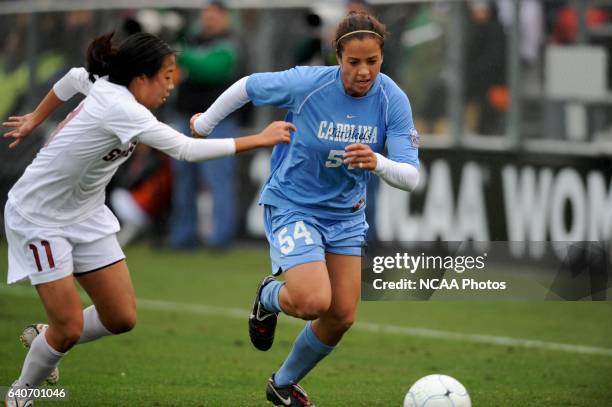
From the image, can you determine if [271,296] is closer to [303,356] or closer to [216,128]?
[303,356]

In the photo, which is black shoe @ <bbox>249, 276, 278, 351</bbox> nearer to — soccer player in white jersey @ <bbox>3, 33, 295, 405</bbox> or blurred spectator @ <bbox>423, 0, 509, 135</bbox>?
soccer player in white jersey @ <bbox>3, 33, 295, 405</bbox>

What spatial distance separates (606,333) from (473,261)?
5.38 ft

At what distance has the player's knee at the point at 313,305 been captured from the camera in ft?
20.9

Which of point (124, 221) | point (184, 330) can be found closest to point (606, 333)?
point (184, 330)

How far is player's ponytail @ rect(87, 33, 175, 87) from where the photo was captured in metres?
6.27

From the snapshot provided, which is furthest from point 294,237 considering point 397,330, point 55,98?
point 397,330

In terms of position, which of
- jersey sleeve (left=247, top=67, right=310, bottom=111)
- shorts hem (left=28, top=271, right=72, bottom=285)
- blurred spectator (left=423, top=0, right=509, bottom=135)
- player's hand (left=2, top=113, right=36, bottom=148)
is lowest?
shorts hem (left=28, top=271, right=72, bottom=285)

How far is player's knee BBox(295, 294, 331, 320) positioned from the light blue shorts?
0.76ft

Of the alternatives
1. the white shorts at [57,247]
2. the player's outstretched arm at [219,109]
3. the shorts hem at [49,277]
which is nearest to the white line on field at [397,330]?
the player's outstretched arm at [219,109]

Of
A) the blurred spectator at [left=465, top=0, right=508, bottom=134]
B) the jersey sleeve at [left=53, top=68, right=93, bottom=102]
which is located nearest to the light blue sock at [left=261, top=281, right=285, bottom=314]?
the jersey sleeve at [left=53, top=68, right=93, bottom=102]

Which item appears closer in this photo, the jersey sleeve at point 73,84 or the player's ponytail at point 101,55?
the player's ponytail at point 101,55

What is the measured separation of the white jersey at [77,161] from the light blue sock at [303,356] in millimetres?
1406

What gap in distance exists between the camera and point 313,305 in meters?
6.36

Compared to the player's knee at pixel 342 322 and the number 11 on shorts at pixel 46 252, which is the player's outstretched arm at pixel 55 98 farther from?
the player's knee at pixel 342 322
